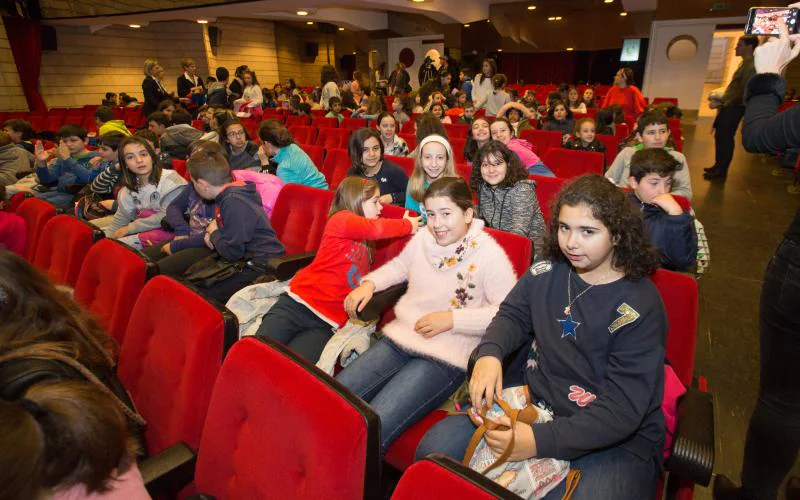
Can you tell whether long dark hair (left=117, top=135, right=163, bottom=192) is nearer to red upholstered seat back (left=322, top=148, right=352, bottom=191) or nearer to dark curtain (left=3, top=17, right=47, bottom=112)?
red upholstered seat back (left=322, top=148, right=352, bottom=191)

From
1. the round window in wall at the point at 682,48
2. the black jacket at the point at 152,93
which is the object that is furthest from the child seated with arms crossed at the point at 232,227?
the round window in wall at the point at 682,48

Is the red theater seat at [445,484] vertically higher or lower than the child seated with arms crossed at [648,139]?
lower

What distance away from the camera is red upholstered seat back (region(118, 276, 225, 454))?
45.6 inches

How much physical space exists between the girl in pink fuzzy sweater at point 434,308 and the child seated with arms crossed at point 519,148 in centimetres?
172

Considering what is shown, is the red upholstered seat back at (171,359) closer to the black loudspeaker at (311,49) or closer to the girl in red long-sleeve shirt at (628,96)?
the girl in red long-sleeve shirt at (628,96)

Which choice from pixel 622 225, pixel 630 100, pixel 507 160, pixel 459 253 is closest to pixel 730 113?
pixel 630 100

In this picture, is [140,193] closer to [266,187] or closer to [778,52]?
[266,187]

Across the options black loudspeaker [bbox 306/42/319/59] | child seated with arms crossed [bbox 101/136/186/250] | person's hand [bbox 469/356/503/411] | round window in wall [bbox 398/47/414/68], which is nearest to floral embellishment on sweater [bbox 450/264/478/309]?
person's hand [bbox 469/356/503/411]

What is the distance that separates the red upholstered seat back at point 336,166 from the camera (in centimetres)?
436

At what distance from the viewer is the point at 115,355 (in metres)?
1.42

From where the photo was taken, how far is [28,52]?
10.6 meters

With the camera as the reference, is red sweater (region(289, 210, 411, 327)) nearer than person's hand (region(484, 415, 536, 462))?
No

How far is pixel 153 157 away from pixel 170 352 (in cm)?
233

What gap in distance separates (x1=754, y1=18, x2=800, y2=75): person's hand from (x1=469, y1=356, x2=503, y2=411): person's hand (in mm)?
1130
